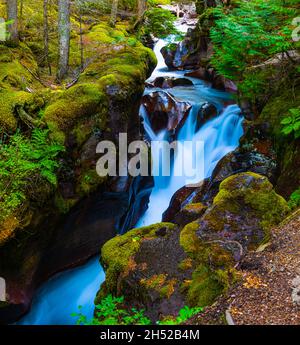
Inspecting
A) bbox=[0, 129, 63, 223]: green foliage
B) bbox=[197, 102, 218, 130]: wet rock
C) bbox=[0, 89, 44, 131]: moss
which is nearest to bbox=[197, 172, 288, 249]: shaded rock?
bbox=[0, 129, 63, 223]: green foliage

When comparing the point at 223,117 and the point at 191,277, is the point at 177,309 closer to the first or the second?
the point at 191,277

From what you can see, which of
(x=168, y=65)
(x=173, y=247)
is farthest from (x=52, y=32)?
(x=173, y=247)

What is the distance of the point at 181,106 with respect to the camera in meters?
12.7

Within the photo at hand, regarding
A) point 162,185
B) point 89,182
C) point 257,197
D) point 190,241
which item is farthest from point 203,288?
point 162,185

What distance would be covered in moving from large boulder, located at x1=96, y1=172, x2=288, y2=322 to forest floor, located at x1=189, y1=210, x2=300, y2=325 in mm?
482

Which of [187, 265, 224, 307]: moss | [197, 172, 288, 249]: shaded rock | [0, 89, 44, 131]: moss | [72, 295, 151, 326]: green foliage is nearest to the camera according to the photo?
[72, 295, 151, 326]: green foliage

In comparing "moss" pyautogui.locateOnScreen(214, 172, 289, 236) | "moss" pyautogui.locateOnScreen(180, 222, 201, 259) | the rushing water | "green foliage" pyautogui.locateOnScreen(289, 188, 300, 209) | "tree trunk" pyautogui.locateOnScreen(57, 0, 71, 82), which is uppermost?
"tree trunk" pyautogui.locateOnScreen(57, 0, 71, 82)

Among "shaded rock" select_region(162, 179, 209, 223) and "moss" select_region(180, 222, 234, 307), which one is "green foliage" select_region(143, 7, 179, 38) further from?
"moss" select_region(180, 222, 234, 307)

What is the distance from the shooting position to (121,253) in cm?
636

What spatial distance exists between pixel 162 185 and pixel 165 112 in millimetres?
2692

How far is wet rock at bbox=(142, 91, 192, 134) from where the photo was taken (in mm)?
12414

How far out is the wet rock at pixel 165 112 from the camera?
12.4 meters

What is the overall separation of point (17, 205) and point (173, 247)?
3027 mm

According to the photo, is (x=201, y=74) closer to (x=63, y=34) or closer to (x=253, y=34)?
(x=63, y=34)
